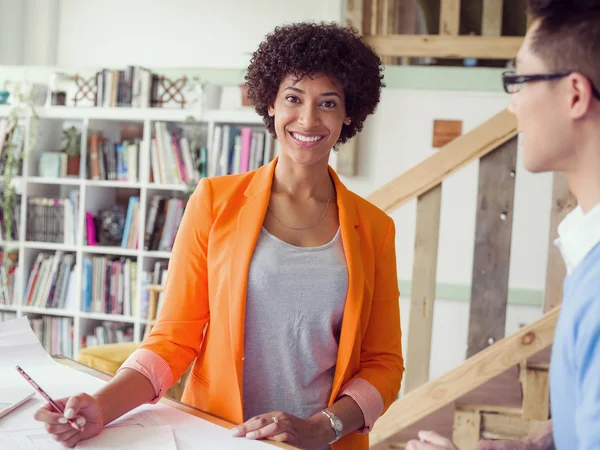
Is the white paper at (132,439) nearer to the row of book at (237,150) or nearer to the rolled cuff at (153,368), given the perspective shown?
the rolled cuff at (153,368)

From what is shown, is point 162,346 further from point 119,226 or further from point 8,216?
point 8,216

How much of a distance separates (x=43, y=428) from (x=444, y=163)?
1859mm

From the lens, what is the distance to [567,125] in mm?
900

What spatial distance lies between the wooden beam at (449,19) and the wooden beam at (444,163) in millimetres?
1362

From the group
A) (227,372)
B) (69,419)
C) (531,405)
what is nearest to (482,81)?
(531,405)

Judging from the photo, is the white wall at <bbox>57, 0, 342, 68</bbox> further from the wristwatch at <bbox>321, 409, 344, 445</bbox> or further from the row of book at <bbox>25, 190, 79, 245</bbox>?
the wristwatch at <bbox>321, 409, 344, 445</bbox>

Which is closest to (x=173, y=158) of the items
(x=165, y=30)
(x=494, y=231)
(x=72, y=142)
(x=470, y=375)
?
(x=72, y=142)

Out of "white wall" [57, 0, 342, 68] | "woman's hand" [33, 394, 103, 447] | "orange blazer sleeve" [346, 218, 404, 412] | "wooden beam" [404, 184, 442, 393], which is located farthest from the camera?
"white wall" [57, 0, 342, 68]

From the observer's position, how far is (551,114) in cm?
91

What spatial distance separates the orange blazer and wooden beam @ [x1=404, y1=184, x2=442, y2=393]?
3.85 feet

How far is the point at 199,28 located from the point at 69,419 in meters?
4.45

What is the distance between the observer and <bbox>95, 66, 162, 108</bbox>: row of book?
14.8ft

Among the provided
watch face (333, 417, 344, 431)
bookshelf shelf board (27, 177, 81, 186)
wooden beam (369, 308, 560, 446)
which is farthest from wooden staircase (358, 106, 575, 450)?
bookshelf shelf board (27, 177, 81, 186)

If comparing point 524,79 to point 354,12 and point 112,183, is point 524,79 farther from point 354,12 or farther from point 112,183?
point 112,183
